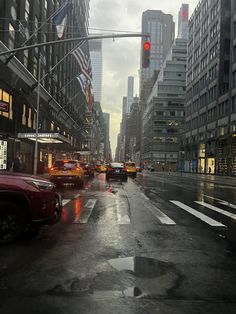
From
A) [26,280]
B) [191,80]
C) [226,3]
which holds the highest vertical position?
[226,3]

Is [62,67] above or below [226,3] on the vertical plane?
below

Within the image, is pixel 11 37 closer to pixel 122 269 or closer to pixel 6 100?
pixel 6 100

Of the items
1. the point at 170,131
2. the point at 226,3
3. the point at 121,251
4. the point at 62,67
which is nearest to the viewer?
the point at 121,251

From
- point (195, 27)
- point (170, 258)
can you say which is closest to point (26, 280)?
point (170, 258)

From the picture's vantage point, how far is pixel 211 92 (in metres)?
67.0

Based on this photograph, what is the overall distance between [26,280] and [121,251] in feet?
6.82

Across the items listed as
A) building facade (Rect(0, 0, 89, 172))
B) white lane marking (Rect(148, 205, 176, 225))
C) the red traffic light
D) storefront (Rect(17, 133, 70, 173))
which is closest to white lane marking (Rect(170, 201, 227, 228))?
white lane marking (Rect(148, 205, 176, 225))

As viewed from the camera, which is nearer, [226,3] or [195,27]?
[226,3]

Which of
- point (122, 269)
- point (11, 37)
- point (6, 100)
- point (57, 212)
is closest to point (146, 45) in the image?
point (57, 212)

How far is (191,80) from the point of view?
84.1 m

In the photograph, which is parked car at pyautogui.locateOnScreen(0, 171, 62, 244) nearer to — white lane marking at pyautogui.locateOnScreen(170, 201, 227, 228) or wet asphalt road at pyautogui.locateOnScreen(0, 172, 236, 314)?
wet asphalt road at pyautogui.locateOnScreen(0, 172, 236, 314)

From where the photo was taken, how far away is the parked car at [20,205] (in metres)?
6.73

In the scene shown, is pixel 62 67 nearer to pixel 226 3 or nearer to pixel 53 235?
pixel 226 3

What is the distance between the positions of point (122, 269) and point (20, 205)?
2724 mm
